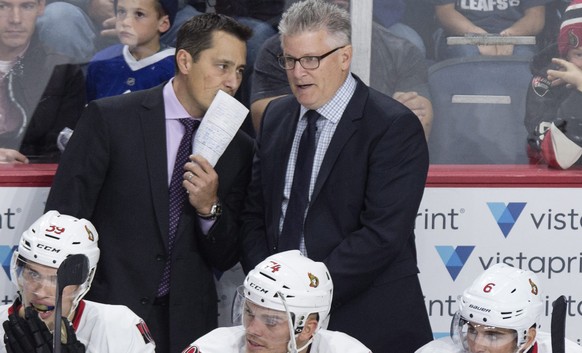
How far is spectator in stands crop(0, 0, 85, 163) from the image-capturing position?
18.0 feet

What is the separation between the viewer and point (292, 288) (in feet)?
13.6

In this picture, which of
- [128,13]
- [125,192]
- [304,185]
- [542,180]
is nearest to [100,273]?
[125,192]

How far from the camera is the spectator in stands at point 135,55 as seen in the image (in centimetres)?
549

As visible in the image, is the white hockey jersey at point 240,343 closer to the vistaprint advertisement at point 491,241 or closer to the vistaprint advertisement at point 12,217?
the vistaprint advertisement at point 491,241

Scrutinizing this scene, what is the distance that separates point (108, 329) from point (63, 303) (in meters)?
0.18

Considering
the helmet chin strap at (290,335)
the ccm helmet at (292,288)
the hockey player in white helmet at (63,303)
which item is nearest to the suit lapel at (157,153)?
the hockey player in white helmet at (63,303)

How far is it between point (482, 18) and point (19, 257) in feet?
7.10

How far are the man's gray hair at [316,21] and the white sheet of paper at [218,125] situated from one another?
1.02 feet

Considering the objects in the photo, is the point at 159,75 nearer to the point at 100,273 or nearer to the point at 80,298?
the point at 100,273

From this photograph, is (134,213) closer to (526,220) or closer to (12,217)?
(12,217)

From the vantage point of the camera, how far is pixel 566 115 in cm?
557

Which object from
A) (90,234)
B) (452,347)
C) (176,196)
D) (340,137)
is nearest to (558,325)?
(452,347)

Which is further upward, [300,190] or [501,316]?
[300,190]

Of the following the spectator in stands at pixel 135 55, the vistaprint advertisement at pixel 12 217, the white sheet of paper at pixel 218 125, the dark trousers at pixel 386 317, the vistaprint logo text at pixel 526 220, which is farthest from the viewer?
the spectator in stands at pixel 135 55
